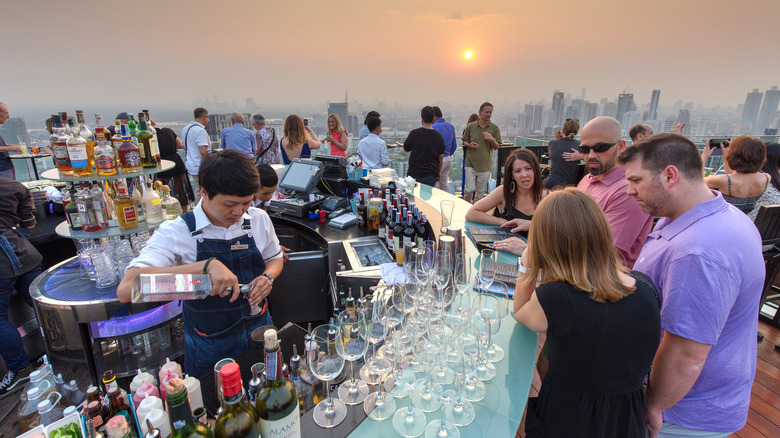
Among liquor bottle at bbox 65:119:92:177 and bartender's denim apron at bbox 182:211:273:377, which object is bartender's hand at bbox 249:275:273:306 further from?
liquor bottle at bbox 65:119:92:177

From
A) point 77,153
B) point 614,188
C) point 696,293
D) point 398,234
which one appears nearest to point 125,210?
point 77,153

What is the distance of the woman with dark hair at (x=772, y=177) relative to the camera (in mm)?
3529

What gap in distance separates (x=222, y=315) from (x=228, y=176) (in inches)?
31.4

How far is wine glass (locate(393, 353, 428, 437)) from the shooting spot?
3.33 feet

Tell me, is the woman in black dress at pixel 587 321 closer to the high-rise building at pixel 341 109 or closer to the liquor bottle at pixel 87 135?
the liquor bottle at pixel 87 135

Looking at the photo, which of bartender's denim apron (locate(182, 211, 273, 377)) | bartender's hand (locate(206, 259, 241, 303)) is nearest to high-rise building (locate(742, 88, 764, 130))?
bartender's denim apron (locate(182, 211, 273, 377))

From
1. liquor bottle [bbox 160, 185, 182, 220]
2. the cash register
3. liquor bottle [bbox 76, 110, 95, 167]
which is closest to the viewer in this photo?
liquor bottle [bbox 76, 110, 95, 167]

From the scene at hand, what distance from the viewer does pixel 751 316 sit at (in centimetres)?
128

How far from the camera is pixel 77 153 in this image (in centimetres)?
217

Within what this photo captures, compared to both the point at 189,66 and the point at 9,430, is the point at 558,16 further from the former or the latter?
the point at 9,430

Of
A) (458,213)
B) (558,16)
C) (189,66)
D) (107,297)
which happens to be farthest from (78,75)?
(558,16)

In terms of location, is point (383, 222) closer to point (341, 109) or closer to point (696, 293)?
point (696, 293)

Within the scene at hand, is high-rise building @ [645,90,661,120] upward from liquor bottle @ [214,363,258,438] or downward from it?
upward

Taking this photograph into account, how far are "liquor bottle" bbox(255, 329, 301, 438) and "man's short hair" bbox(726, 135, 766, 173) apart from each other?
4.40 metres
